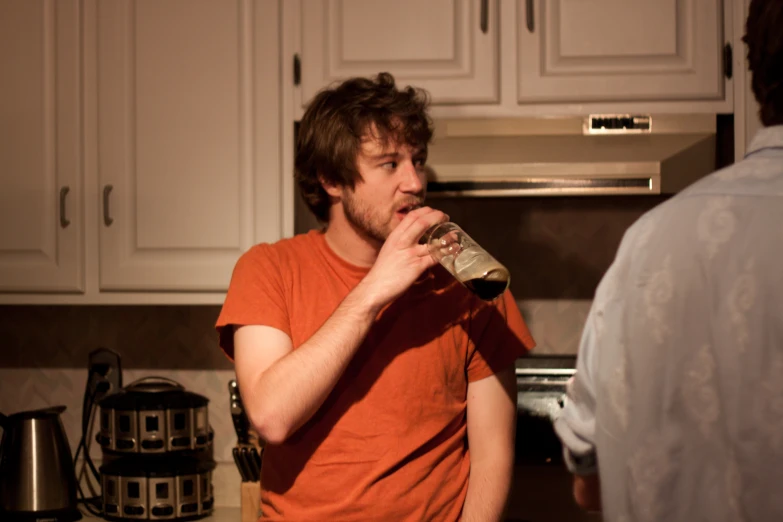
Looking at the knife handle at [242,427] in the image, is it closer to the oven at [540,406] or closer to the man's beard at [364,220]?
the oven at [540,406]

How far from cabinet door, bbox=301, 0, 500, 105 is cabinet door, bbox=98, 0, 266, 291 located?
0.48 ft

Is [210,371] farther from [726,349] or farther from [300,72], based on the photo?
[726,349]

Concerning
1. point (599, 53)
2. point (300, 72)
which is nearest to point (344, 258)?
point (300, 72)

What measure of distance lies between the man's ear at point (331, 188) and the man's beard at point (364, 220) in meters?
0.04

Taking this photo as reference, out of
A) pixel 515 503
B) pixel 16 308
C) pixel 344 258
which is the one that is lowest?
pixel 515 503

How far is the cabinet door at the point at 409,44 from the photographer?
6.34 ft

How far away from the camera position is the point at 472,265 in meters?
1.23

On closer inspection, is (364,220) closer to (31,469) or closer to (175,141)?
(175,141)

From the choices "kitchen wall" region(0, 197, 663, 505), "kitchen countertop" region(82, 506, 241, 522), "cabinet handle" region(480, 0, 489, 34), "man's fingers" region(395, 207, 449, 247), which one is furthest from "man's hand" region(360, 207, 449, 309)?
"kitchen countertop" region(82, 506, 241, 522)

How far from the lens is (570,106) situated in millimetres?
1917

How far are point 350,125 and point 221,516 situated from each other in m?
1.14

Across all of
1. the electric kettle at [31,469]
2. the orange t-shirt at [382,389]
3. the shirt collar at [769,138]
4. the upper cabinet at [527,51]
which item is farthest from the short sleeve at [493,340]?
the electric kettle at [31,469]

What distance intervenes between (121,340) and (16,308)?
Answer: 329mm

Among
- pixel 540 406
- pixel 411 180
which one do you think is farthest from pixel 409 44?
pixel 540 406
